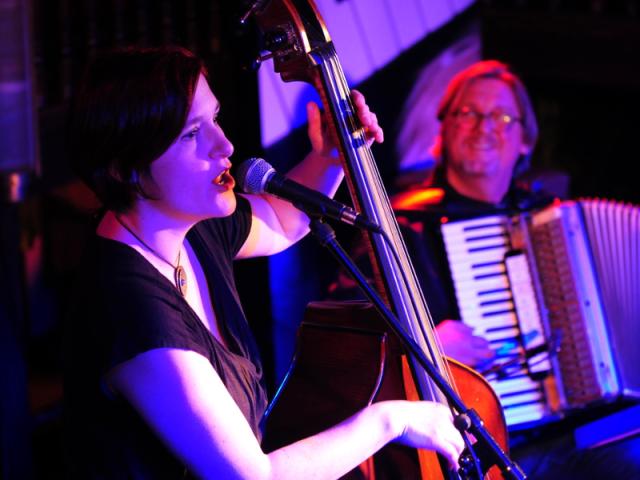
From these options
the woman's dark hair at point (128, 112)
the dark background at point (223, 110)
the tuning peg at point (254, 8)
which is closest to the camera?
the woman's dark hair at point (128, 112)

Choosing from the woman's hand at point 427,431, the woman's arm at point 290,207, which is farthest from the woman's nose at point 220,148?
the woman's hand at point 427,431

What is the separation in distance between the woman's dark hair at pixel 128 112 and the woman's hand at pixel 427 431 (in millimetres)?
678

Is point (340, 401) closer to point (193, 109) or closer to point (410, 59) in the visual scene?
point (193, 109)

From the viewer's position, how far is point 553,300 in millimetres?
2779

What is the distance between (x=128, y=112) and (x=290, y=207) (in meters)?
0.65

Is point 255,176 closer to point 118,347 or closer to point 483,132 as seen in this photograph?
point 118,347

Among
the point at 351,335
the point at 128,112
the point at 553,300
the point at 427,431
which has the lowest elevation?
the point at 553,300

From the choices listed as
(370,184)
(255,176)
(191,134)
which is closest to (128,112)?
(191,134)

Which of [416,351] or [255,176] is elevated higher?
[255,176]

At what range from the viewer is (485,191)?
303cm

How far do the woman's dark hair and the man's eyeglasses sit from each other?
164cm

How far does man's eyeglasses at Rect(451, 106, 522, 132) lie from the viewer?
3.04m

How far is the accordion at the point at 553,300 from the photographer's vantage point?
8.96 feet

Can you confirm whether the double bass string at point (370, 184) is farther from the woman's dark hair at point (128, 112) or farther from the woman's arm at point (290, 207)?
the woman's dark hair at point (128, 112)
